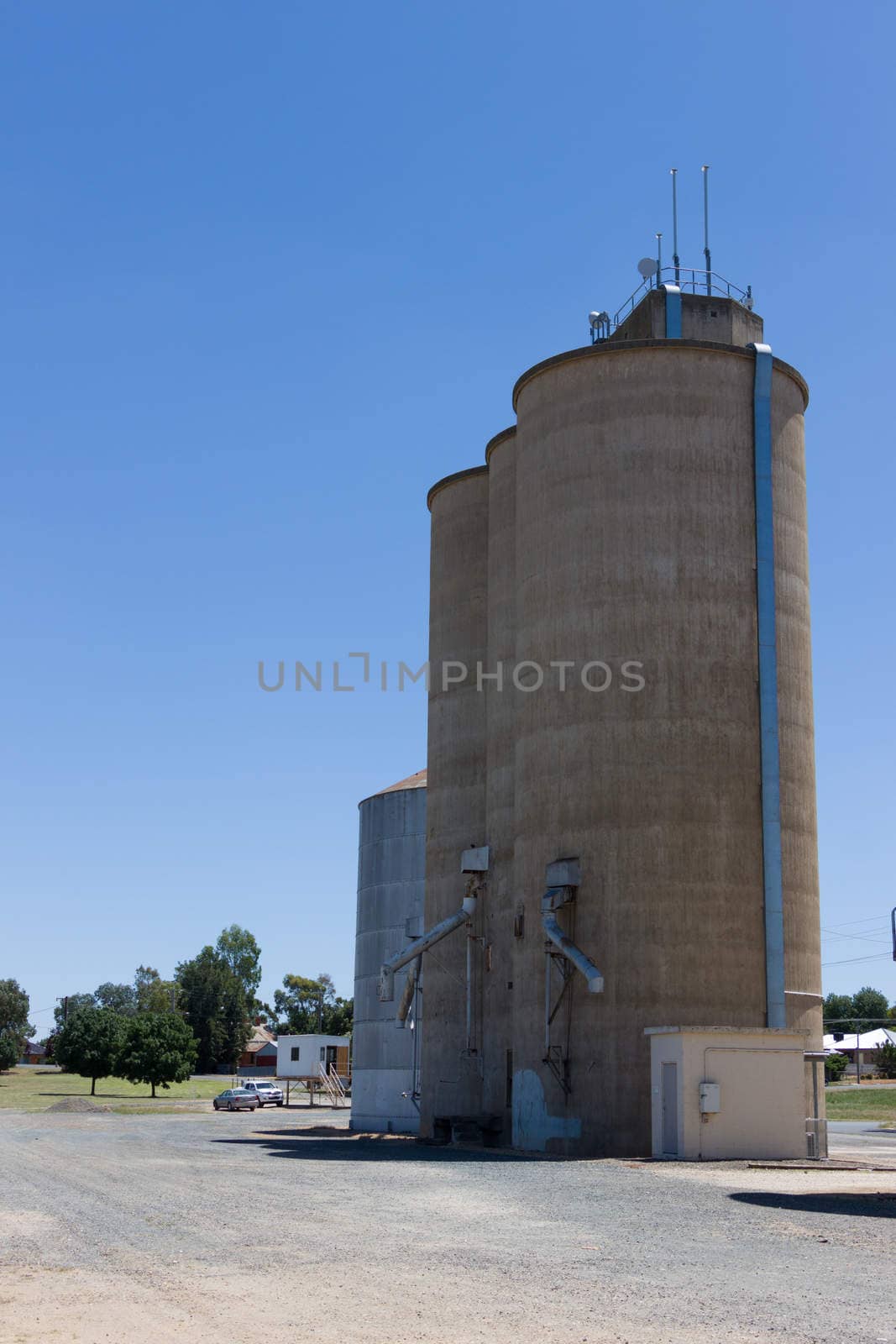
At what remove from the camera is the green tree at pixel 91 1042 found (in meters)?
87.9

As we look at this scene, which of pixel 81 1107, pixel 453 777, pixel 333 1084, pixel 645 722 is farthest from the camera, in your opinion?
pixel 333 1084

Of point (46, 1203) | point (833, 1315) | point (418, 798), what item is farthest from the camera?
point (418, 798)

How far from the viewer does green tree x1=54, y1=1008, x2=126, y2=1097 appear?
8788 cm

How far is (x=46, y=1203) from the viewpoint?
1991 centimetres

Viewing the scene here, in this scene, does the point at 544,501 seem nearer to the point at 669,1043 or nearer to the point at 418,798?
the point at 669,1043

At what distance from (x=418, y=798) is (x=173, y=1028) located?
34.7 m

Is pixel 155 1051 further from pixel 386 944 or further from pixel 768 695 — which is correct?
pixel 768 695

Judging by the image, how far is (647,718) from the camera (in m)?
34.2

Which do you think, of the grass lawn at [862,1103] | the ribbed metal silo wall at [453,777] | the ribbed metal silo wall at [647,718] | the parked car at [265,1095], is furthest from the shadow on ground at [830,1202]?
the parked car at [265,1095]

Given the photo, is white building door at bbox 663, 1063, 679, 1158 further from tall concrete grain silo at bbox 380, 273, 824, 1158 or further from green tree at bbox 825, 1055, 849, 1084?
green tree at bbox 825, 1055, 849, 1084

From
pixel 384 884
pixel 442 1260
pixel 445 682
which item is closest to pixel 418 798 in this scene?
pixel 384 884

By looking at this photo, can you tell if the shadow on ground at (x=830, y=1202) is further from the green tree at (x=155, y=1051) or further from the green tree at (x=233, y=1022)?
the green tree at (x=233, y=1022)

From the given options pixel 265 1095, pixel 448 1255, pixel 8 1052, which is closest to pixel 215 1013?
pixel 8 1052

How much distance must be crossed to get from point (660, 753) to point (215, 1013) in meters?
104
